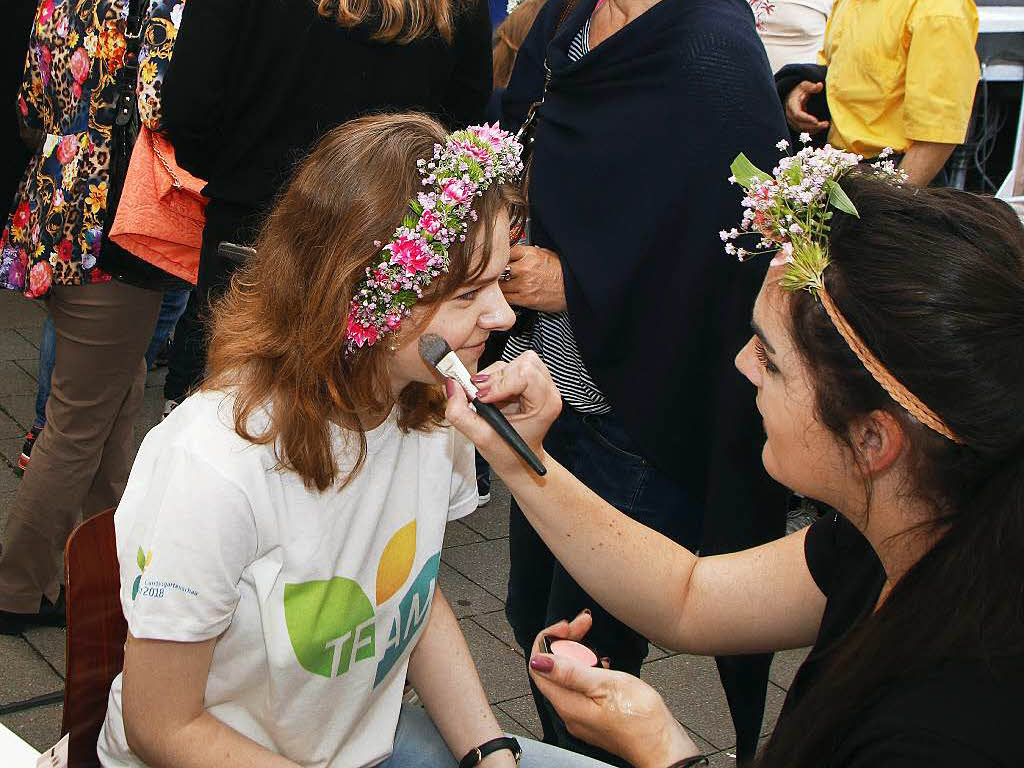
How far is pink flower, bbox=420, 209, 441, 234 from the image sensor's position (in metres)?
1.60

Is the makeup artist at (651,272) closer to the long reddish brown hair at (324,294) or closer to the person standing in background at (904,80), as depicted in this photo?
the long reddish brown hair at (324,294)

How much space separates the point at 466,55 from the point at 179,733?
5.80ft

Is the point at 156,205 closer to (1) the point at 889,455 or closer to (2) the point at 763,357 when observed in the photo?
(2) the point at 763,357

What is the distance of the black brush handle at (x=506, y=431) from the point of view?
156 cm

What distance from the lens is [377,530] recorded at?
5.52 ft

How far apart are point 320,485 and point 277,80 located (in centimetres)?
122

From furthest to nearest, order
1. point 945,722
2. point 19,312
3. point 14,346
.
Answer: point 19,312, point 14,346, point 945,722

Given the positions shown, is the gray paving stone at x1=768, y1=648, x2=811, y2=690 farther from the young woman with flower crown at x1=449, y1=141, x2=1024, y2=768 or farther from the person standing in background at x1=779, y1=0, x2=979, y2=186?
the young woman with flower crown at x1=449, y1=141, x2=1024, y2=768

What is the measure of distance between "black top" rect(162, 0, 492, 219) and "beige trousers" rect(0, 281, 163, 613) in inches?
17.4

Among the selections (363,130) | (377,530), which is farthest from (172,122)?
(377,530)

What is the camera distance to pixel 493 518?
3990 mm

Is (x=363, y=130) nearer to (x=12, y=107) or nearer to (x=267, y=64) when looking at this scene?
(x=267, y=64)

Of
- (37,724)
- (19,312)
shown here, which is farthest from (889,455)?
(19,312)

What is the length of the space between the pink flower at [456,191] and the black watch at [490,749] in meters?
0.84
